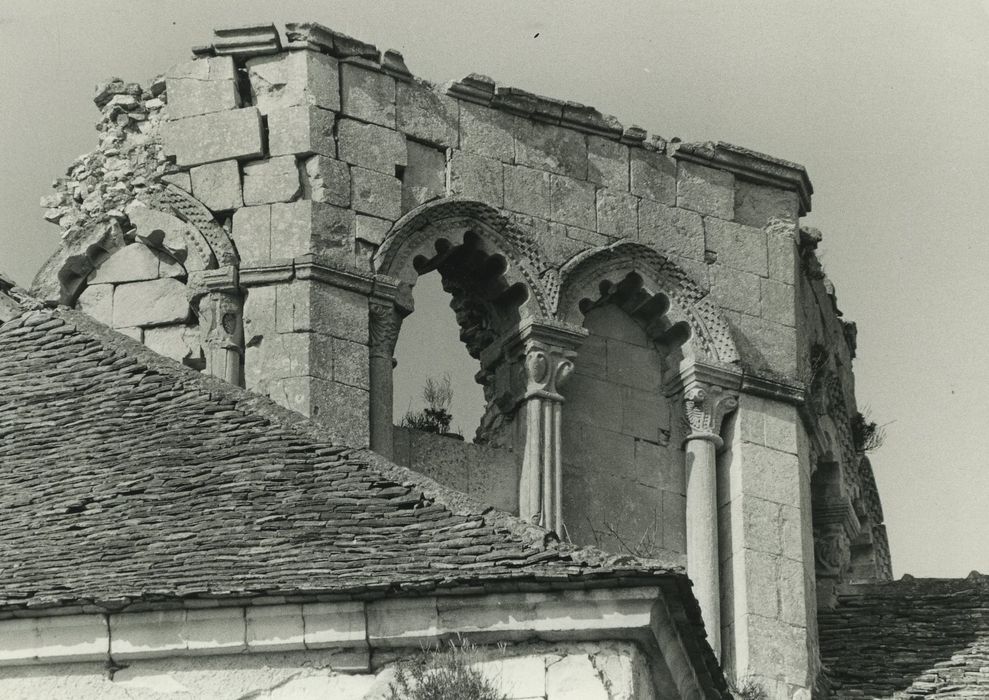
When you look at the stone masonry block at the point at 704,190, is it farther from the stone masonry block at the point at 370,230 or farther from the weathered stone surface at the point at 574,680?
the weathered stone surface at the point at 574,680

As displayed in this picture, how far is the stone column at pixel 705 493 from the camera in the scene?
23.0m

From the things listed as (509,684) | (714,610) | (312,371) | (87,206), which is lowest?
(509,684)

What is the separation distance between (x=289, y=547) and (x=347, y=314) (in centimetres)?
777

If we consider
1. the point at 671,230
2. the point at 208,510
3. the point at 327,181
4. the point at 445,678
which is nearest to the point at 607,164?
the point at 671,230

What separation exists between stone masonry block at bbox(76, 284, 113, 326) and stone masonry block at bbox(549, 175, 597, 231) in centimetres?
347

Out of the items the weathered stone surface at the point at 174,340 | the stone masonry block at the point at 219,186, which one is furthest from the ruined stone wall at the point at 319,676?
the stone masonry block at the point at 219,186

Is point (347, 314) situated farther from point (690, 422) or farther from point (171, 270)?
point (690, 422)

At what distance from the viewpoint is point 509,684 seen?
1422cm

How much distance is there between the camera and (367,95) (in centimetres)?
2316

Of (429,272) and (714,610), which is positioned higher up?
(429,272)

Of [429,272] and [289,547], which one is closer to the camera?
[289,547]

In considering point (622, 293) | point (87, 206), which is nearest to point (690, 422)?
point (622, 293)

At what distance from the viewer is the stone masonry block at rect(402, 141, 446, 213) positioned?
23.1m

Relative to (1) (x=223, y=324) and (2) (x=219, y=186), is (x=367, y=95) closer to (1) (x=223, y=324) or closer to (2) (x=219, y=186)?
(2) (x=219, y=186)
